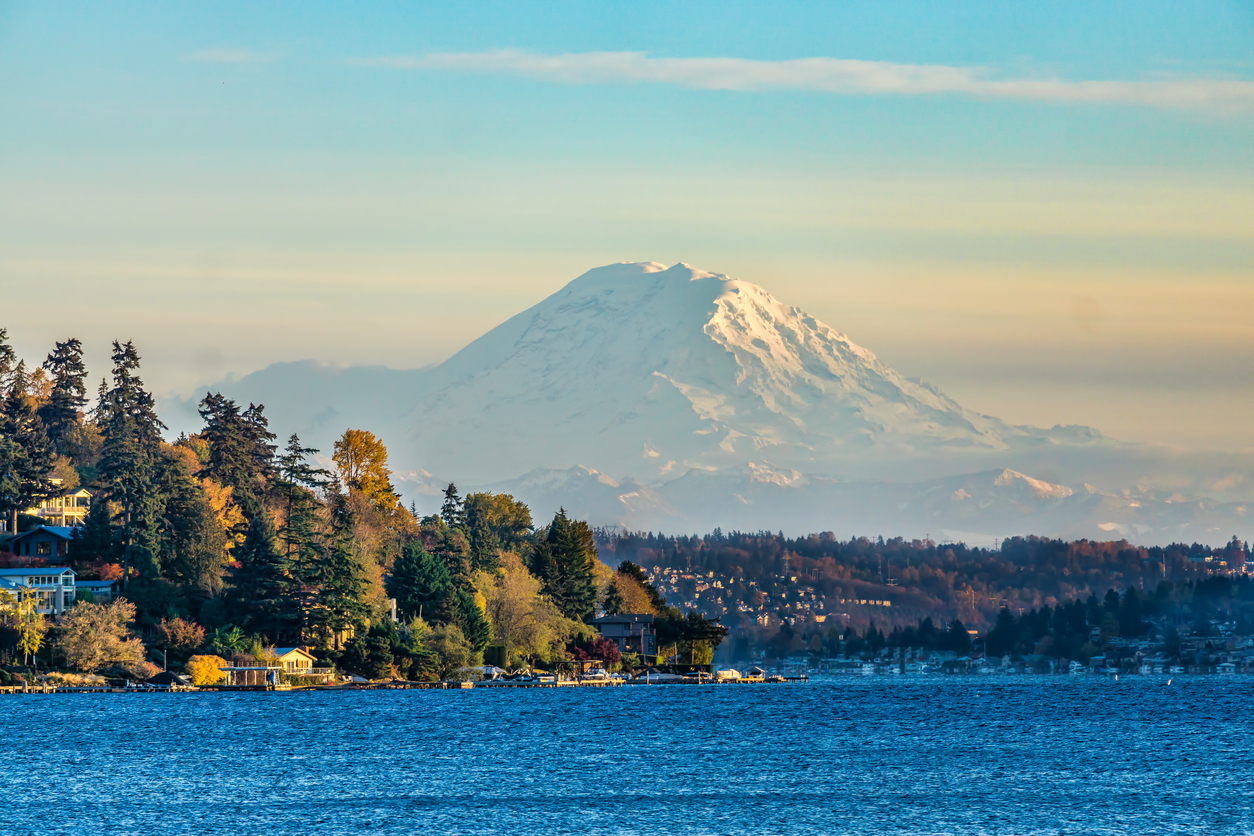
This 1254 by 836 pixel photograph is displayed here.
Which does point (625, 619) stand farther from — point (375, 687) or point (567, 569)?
point (375, 687)

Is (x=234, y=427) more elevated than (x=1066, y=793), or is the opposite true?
(x=234, y=427)

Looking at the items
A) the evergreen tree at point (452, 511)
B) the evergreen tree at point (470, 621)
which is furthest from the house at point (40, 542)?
the evergreen tree at point (452, 511)

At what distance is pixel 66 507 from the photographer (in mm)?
157000

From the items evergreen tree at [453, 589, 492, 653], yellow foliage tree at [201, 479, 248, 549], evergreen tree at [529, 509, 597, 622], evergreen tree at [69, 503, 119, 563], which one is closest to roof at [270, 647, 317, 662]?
yellow foliage tree at [201, 479, 248, 549]

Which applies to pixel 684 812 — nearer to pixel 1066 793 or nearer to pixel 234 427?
pixel 1066 793

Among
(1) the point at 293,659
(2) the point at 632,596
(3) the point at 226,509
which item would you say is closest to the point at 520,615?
(1) the point at 293,659

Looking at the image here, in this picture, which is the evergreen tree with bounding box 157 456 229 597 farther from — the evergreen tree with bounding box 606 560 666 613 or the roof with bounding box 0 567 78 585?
the evergreen tree with bounding box 606 560 666 613

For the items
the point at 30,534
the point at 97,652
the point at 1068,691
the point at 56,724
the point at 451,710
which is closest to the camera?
the point at 56,724

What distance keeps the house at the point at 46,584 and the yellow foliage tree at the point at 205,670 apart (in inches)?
473

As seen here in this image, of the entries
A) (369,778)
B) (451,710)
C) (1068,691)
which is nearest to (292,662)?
(451,710)

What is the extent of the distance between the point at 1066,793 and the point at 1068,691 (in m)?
107

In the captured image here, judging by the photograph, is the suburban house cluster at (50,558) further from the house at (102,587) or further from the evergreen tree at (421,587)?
the evergreen tree at (421,587)

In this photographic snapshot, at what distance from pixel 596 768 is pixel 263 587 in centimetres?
6070

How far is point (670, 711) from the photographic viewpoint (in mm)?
→ 115500
